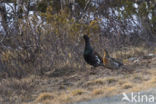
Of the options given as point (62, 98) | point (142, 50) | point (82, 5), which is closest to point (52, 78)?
point (62, 98)

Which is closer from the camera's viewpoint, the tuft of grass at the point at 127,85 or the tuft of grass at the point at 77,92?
the tuft of grass at the point at 77,92

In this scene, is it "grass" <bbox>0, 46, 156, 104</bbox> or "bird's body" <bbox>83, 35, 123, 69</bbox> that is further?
"bird's body" <bbox>83, 35, 123, 69</bbox>

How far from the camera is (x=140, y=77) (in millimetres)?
8062

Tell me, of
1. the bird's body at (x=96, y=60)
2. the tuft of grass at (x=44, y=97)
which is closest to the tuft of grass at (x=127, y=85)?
the tuft of grass at (x=44, y=97)

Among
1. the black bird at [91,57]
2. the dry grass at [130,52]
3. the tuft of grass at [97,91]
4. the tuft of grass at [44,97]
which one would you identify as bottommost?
the tuft of grass at [44,97]

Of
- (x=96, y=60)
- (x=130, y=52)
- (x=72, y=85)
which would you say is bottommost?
(x=72, y=85)

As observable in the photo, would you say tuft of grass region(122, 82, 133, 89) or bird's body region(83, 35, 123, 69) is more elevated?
bird's body region(83, 35, 123, 69)

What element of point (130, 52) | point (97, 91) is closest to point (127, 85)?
point (97, 91)

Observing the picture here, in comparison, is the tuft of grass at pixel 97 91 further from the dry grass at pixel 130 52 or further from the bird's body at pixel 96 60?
the dry grass at pixel 130 52

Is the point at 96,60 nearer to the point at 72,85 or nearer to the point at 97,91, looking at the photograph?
the point at 72,85

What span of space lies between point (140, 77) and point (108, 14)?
19.6 ft

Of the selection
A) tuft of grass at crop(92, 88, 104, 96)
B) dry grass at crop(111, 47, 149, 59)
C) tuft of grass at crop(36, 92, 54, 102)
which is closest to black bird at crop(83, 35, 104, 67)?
dry grass at crop(111, 47, 149, 59)

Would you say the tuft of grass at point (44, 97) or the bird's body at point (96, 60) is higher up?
the bird's body at point (96, 60)

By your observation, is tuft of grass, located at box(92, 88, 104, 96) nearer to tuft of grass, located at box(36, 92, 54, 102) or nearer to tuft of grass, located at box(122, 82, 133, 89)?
tuft of grass, located at box(122, 82, 133, 89)
